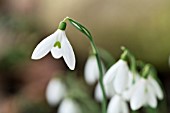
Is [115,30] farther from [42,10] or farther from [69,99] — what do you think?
[69,99]

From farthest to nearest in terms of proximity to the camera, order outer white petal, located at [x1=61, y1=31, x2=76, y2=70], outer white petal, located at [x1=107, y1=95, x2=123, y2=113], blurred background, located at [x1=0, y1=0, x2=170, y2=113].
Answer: blurred background, located at [x1=0, y1=0, x2=170, y2=113] → outer white petal, located at [x1=107, y1=95, x2=123, y2=113] → outer white petal, located at [x1=61, y1=31, x2=76, y2=70]

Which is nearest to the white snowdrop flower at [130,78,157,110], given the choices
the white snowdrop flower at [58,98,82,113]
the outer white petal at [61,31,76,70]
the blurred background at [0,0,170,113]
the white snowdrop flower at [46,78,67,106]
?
the outer white petal at [61,31,76,70]

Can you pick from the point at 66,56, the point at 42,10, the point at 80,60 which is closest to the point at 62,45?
the point at 66,56

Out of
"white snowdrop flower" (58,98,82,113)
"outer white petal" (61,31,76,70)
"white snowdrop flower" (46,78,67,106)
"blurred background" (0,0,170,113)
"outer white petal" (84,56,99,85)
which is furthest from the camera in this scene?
"blurred background" (0,0,170,113)

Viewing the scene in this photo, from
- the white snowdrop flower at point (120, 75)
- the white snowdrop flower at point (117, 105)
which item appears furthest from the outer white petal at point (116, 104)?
the white snowdrop flower at point (120, 75)

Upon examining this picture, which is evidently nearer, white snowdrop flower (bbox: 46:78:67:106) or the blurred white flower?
the blurred white flower

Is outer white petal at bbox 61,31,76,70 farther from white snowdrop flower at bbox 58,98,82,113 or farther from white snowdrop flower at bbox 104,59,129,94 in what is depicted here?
white snowdrop flower at bbox 58,98,82,113
